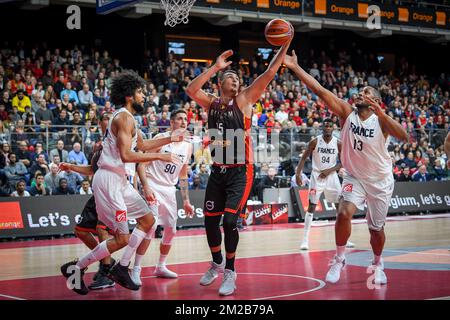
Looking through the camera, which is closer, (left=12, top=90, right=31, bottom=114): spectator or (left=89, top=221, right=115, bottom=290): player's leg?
(left=89, top=221, right=115, bottom=290): player's leg

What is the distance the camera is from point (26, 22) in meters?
26.2

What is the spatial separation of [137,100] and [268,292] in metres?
2.67

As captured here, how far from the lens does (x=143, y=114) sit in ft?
68.4

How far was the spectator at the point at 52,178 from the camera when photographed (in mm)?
16812

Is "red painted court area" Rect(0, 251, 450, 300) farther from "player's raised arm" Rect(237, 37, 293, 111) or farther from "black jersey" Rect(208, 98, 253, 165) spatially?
"player's raised arm" Rect(237, 37, 293, 111)

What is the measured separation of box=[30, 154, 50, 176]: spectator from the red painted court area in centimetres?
792

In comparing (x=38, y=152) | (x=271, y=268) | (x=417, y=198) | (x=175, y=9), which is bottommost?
(x=417, y=198)

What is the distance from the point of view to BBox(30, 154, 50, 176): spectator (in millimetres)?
17141

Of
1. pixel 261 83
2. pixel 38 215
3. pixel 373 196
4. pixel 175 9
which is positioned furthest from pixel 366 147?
pixel 38 215

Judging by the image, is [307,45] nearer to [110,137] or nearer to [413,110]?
[413,110]

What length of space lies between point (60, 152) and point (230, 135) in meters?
10.6

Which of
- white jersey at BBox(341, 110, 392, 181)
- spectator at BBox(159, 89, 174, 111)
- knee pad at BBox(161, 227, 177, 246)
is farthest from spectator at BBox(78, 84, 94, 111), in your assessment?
white jersey at BBox(341, 110, 392, 181)

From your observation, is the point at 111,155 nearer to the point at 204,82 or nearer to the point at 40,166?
the point at 204,82
